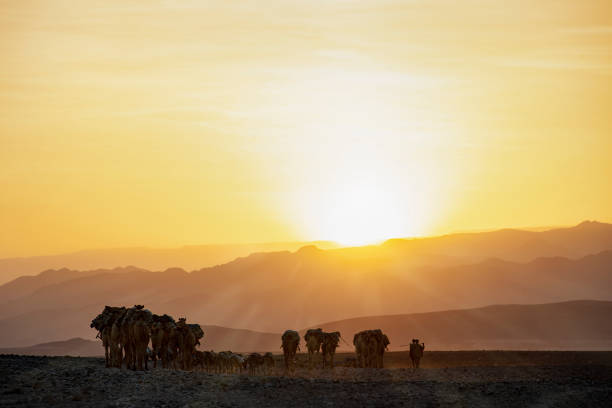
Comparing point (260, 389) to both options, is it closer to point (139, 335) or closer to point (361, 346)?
point (139, 335)

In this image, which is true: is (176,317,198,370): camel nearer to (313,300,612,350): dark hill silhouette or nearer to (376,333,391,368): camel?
(376,333,391,368): camel

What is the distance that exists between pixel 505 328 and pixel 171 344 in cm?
14773

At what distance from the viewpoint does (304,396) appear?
3881 cm

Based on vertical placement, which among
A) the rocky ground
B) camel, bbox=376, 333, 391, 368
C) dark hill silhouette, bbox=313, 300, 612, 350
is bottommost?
the rocky ground

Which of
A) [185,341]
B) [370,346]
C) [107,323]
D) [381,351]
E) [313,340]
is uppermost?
[107,323]

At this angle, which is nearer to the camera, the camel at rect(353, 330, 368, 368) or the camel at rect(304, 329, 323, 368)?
the camel at rect(304, 329, 323, 368)

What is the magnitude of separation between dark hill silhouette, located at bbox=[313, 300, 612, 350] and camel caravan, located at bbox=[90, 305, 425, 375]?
10231 cm

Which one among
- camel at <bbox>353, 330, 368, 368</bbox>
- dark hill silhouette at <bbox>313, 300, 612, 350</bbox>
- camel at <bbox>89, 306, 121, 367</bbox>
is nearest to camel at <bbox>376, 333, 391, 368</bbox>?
camel at <bbox>353, 330, 368, 368</bbox>

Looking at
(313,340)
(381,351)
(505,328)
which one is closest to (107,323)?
(313,340)

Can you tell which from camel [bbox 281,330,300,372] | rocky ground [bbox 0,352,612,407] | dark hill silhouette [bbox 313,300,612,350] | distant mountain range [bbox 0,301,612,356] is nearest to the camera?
rocky ground [bbox 0,352,612,407]

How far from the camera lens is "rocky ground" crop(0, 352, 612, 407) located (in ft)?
117

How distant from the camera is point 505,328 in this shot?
18588cm

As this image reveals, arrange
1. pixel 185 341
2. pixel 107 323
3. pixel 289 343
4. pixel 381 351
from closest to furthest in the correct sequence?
pixel 107 323 → pixel 185 341 → pixel 289 343 → pixel 381 351

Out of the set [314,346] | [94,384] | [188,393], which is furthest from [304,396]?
[314,346]
